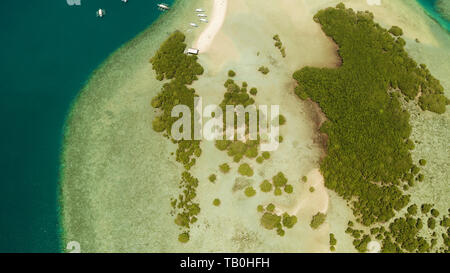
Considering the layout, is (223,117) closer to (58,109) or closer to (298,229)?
(298,229)

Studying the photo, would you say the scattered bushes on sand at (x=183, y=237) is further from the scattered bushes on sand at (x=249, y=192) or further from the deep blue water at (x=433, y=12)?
the deep blue water at (x=433, y=12)

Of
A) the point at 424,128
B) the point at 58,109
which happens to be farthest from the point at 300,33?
the point at 58,109

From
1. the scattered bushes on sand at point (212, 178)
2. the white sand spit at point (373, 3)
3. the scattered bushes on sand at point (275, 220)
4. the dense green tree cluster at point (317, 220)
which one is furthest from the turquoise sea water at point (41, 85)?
the white sand spit at point (373, 3)

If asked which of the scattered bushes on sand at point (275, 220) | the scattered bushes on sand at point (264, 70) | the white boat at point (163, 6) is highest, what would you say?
the scattered bushes on sand at point (264, 70)

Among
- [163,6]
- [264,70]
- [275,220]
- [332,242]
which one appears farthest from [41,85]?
[332,242]

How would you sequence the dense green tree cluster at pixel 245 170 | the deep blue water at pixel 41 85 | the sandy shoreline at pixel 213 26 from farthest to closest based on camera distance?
1. the sandy shoreline at pixel 213 26
2. the dense green tree cluster at pixel 245 170
3. the deep blue water at pixel 41 85

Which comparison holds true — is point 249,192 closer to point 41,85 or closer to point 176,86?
point 176,86
